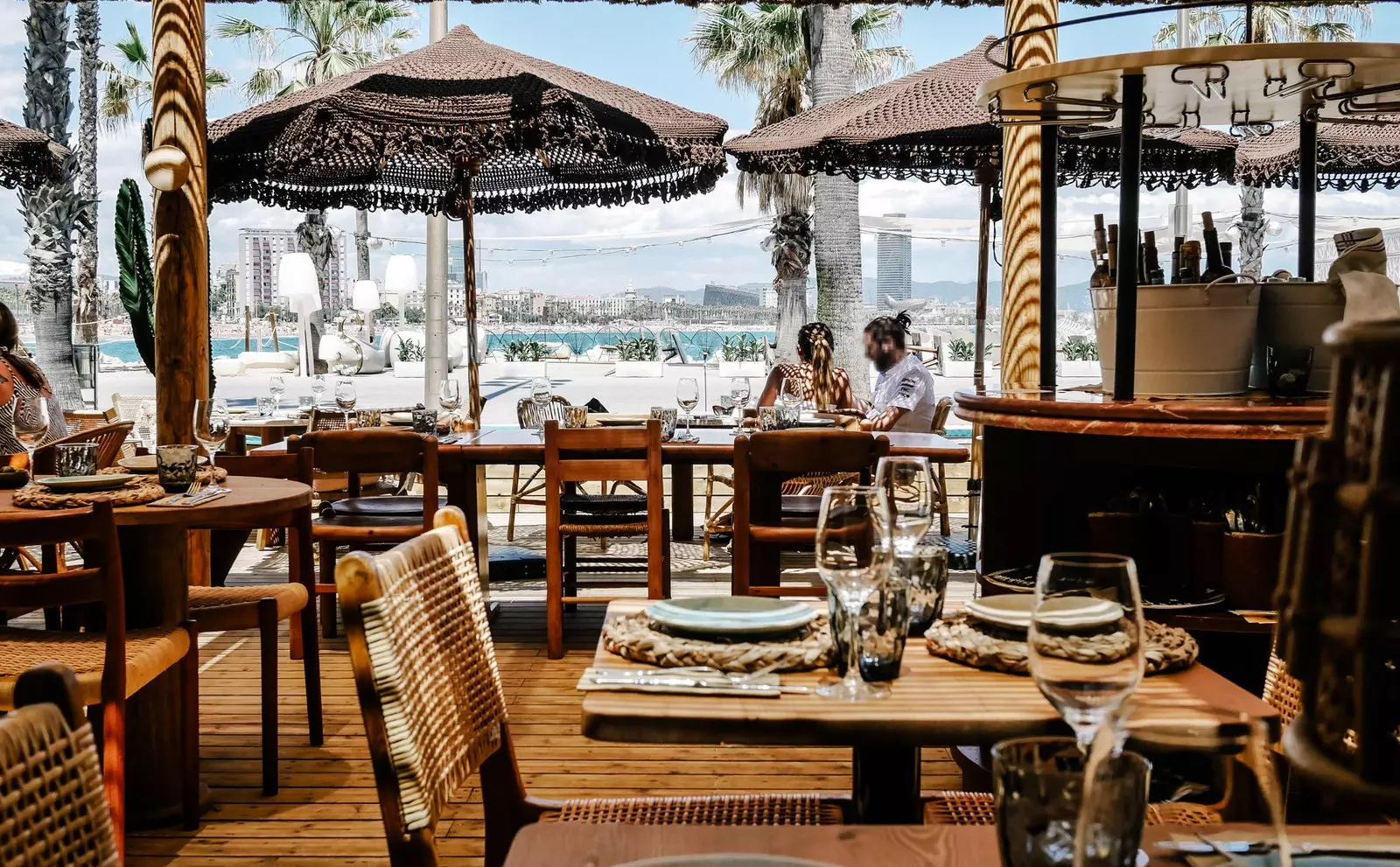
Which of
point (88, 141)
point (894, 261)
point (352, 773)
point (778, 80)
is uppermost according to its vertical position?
point (778, 80)

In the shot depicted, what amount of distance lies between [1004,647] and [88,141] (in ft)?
52.7

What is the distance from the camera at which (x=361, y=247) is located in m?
28.1

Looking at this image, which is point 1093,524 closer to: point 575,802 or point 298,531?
point 575,802

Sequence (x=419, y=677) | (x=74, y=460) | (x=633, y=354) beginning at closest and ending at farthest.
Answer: (x=419, y=677), (x=74, y=460), (x=633, y=354)

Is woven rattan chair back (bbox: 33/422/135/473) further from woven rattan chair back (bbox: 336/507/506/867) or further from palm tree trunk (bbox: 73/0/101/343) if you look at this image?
palm tree trunk (bbox: 73/0/101/343)

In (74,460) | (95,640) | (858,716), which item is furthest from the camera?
(74,460)

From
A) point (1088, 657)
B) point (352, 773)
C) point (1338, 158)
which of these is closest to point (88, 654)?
point (352, 773)

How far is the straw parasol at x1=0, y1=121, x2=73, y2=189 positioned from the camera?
6816 millimetres

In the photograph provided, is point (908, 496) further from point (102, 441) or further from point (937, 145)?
point (937, 145)

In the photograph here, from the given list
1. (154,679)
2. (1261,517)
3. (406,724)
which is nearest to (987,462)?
(1261,517)

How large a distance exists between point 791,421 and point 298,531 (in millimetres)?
2265

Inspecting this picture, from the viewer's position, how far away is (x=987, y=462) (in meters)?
3.17

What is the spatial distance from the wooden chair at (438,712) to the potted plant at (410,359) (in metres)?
24.2

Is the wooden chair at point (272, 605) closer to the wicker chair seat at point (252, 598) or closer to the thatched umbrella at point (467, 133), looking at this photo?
the wicker chair seat at point (252, 598)
